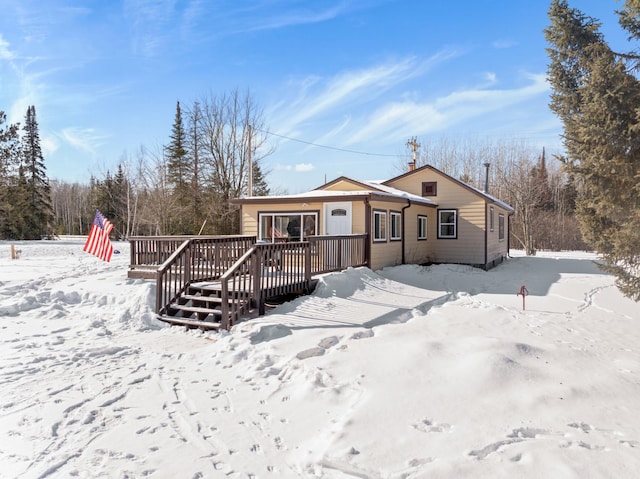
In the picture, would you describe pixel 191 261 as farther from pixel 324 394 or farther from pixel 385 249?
pixel 385 249

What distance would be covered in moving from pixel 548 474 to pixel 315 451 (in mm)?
1657

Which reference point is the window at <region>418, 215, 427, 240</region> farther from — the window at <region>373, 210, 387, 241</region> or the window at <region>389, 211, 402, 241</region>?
the window at <region>373, 210, 387, 241</region>

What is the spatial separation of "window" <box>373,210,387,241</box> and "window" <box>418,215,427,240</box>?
3.29 meters

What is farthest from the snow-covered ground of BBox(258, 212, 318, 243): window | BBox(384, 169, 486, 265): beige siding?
BBox(384, 169, 486, 265): beige siding

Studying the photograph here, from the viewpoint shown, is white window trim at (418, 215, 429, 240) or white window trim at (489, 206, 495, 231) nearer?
white window trim at (418, 215, 429, 240)

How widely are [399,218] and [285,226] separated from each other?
4005mm

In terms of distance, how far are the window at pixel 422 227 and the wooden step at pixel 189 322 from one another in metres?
10.7

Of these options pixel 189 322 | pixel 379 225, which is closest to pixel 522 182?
pixel 379 225

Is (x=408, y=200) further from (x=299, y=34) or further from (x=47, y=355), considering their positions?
(x=47, y=355)

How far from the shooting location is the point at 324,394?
Answer: 4.29 metres

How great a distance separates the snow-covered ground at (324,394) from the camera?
3072 mm

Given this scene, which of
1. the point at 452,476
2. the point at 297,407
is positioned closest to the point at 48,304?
the point at 297,407

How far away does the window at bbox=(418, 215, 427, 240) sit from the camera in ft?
52.9

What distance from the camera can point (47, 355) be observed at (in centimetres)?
568
